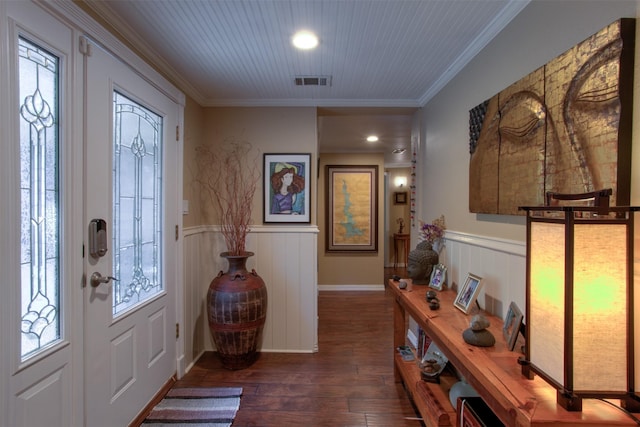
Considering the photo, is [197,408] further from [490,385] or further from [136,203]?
[490,385]

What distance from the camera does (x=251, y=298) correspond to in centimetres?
256

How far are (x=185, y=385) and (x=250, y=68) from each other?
7.89 ft

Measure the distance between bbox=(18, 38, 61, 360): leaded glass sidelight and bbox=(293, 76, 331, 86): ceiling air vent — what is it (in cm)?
153

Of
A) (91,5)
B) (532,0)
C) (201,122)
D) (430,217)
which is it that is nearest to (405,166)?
(430,217)

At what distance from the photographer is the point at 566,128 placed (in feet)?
3.85

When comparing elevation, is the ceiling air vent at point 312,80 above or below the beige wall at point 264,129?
above

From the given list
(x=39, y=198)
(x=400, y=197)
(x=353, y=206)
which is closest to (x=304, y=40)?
(x=39, y=198)

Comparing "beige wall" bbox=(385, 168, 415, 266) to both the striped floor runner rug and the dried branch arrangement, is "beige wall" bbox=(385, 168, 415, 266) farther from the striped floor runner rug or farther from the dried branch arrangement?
the striped floor runner rug

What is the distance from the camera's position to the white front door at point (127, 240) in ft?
5.13

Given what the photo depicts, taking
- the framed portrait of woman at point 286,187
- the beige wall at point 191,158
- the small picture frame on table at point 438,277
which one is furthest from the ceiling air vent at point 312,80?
the small picture frame on table at point 438,277

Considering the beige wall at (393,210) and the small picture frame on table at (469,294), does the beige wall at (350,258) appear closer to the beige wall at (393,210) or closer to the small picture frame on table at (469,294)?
the beige wall at (393,210)

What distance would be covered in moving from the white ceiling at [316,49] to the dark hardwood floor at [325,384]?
2.30 m

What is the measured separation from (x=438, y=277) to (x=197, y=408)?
1821mm

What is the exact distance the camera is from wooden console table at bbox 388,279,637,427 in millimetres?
817
